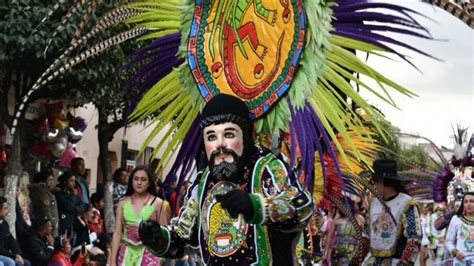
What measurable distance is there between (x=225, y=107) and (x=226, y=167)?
383 mm

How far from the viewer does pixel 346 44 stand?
6441mm

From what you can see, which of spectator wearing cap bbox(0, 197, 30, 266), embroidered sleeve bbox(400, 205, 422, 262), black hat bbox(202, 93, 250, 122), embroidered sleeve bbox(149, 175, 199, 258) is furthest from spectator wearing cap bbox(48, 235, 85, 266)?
black hat bbox(202, 93, 250, 122)

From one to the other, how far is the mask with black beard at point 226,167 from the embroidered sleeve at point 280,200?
0.54 feet

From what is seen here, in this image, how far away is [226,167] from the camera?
6.25 m

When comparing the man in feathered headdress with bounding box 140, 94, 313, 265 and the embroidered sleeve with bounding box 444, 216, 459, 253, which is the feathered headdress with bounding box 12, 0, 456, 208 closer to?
the man in feathered headdress with bounding box 140, 94, 313, 265

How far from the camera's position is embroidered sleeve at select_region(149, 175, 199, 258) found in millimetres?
6645

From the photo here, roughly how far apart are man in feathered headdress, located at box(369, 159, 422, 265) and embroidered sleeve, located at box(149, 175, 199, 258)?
3623 mm

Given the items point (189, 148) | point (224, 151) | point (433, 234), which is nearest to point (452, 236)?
point (433, 234)

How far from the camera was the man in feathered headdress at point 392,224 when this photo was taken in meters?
9.97

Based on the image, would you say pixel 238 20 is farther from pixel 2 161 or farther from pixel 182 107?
pixel 2 161

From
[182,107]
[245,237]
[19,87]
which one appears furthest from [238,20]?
[19,87]

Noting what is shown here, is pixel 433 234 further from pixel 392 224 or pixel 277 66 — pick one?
pixel 277 66

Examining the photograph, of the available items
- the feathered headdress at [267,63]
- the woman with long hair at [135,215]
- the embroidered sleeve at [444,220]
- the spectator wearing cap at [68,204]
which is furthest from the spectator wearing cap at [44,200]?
the feathered headdress at [267,63]

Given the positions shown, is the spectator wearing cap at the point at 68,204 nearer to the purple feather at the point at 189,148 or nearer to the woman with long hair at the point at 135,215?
the woman with long hair at the point at 135,215
